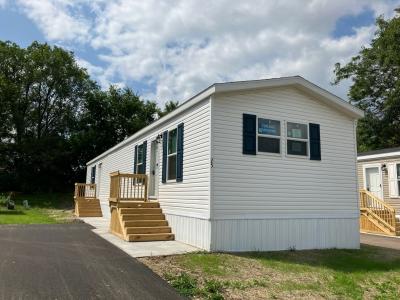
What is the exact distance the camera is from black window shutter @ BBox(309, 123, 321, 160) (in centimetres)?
978

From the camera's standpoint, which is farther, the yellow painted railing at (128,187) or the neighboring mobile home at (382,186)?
the neighboring mobile home at (382,186)

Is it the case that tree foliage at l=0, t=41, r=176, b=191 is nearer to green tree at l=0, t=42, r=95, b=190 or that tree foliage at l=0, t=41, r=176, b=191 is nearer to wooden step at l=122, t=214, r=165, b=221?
green tree at l=0, t=42, r=95, b=190

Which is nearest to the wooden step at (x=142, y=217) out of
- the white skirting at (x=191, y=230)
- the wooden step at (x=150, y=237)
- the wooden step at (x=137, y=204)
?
the white skirting at (x=191, y=230)

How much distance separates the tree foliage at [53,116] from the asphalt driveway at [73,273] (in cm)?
2321

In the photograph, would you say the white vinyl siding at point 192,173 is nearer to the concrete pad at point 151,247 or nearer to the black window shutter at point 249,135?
the concrete pad at point 151,247

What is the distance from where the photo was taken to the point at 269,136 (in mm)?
9336

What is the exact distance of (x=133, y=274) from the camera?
605 centimetres

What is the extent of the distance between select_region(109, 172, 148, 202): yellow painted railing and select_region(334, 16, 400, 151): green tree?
20541 millimetres

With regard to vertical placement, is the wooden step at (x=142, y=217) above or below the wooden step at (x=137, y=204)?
below

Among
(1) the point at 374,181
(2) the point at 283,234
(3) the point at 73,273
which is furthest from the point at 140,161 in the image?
(1) the point at 374,181

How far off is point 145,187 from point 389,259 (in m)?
6.99

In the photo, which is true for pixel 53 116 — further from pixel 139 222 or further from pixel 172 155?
pixel 139 222

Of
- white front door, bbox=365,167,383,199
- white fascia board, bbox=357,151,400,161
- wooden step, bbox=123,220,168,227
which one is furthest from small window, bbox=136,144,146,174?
white front door, bbox=365,167,383,199

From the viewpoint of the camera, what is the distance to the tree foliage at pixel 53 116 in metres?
30.7
